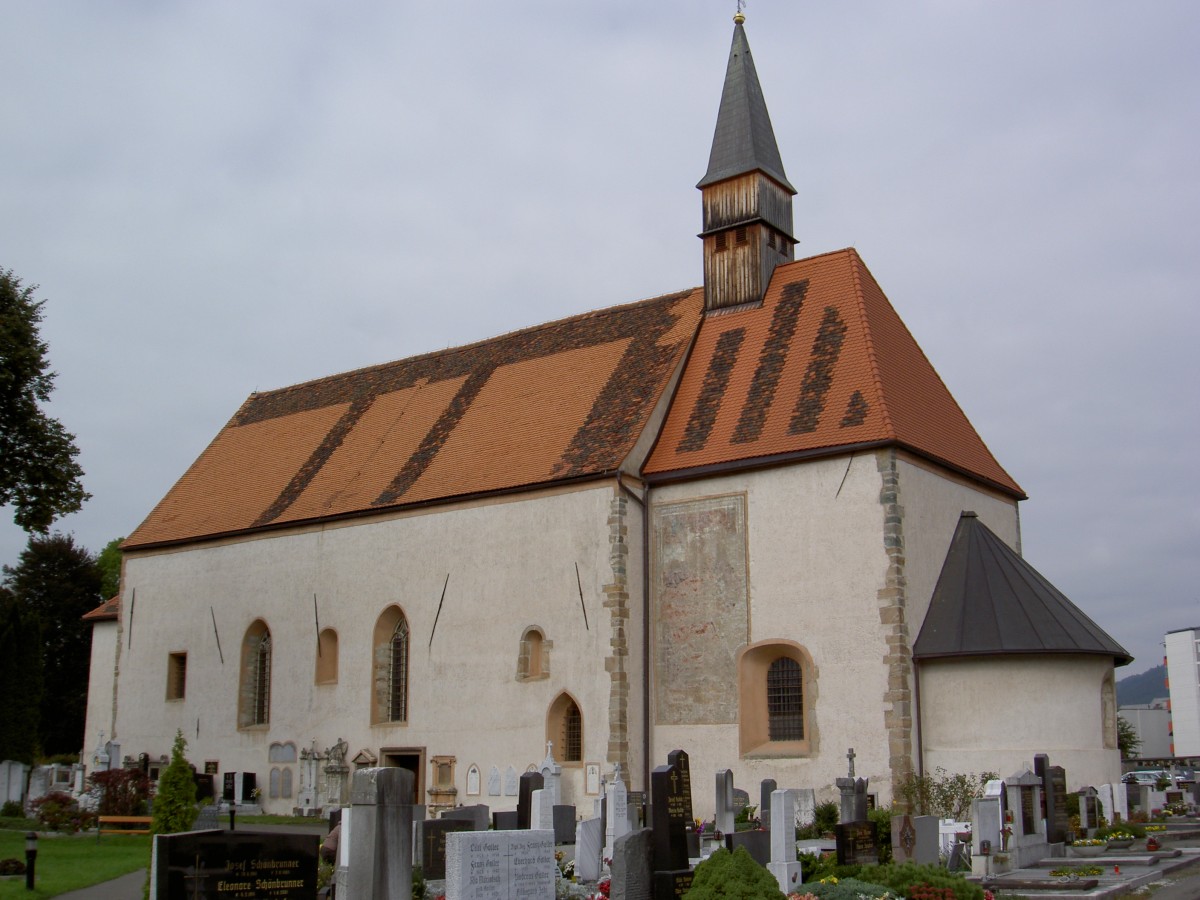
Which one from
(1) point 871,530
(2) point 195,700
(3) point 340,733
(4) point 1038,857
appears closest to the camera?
(4) point 1038,857

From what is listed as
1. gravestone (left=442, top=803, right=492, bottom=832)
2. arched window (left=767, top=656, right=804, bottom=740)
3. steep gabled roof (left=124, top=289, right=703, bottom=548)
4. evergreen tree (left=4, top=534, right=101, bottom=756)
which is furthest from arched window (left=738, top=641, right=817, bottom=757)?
evergreen tree (left=4, top=534, right=101, bottom=756)

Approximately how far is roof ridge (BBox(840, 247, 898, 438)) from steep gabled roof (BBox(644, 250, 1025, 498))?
0.03 meters

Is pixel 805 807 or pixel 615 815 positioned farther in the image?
pixel 805 807

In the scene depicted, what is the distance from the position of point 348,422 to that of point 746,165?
1245 cm

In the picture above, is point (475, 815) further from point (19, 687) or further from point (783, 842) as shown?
point (19, 687)

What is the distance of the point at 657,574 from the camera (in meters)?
24.3

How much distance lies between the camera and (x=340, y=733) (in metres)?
27.7

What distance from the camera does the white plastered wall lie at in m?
24.3

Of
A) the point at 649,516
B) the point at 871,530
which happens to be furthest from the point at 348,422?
the point at 871,530

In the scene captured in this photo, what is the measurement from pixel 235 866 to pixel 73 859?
11.2m

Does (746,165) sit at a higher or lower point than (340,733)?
higher

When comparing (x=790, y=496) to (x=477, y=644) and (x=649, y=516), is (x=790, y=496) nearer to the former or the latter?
(x=649, y=516)

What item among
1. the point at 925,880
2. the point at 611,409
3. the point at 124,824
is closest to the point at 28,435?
the point at 124,824

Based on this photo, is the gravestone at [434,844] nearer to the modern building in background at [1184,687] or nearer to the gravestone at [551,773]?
the gravestone at [551,773]
